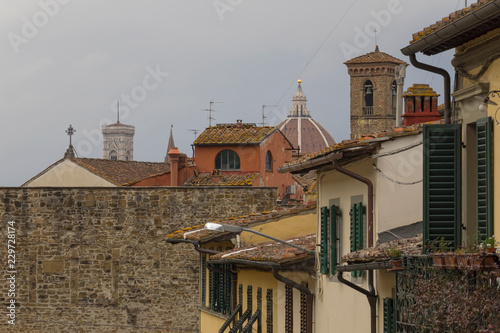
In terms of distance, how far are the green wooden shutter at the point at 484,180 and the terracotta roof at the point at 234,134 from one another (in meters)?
41.9

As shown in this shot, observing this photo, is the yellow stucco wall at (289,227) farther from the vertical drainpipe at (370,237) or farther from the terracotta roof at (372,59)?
the terracotta roof at (372,59)

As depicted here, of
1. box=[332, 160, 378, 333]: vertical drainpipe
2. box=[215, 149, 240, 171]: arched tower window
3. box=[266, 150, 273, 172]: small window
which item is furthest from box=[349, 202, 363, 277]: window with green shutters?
box=[215, 149, 240, 171]: arched tower window

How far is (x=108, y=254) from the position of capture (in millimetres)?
38375

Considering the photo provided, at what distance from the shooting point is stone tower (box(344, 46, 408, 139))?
99.9 m

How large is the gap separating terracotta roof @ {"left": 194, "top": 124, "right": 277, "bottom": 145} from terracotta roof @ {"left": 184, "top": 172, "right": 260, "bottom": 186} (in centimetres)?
157

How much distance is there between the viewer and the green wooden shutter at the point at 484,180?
9805 millimetres

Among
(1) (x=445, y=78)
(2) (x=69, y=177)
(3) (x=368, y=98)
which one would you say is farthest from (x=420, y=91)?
(3) (x=368, y=98)

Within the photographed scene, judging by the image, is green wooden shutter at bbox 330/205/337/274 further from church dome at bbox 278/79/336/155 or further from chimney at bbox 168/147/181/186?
church dome at bbox 278/79/336/155

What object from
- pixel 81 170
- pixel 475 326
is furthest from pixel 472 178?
pixel 81 170

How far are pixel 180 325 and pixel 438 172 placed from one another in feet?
89.8

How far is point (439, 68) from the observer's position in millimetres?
11156

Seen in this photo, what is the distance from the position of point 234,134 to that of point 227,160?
1.35 m

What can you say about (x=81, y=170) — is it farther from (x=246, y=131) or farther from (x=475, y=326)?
(x=475, y=326)

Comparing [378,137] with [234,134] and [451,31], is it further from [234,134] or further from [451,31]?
[234,134]
